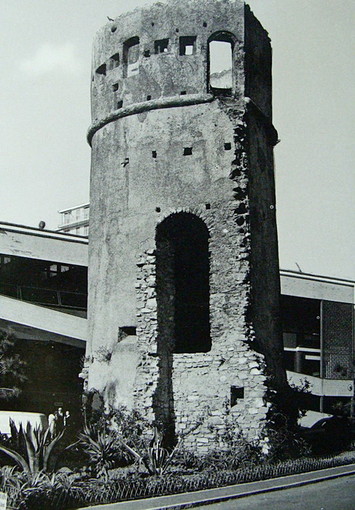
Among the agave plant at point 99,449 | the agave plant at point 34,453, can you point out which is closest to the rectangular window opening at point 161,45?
the agave plant at point 99,449

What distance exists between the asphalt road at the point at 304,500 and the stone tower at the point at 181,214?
2686 mm

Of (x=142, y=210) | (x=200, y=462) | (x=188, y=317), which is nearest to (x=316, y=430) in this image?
(x=188, y=317)

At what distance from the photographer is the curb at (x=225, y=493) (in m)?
11.3

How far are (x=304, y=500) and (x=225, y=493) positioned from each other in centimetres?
135

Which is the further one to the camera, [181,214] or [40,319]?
[40,319]

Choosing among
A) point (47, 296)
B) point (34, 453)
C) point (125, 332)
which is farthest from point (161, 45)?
point (34, 453)

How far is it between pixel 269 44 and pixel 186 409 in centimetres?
1041

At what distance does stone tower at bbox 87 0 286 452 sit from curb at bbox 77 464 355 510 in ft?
6.23

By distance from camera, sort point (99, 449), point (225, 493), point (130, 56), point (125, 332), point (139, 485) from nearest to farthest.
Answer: point (139, 485), point (225, 493), point (99, 449), point (125, 332), point (130, 56)

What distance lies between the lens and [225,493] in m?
12.5

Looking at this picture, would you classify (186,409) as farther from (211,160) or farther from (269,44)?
(269,44)

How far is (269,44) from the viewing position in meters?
20.2

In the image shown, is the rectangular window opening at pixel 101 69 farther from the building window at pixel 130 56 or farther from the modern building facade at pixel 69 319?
the modern building facade at pixel 69 319

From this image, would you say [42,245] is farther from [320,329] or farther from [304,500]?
[304,500]
